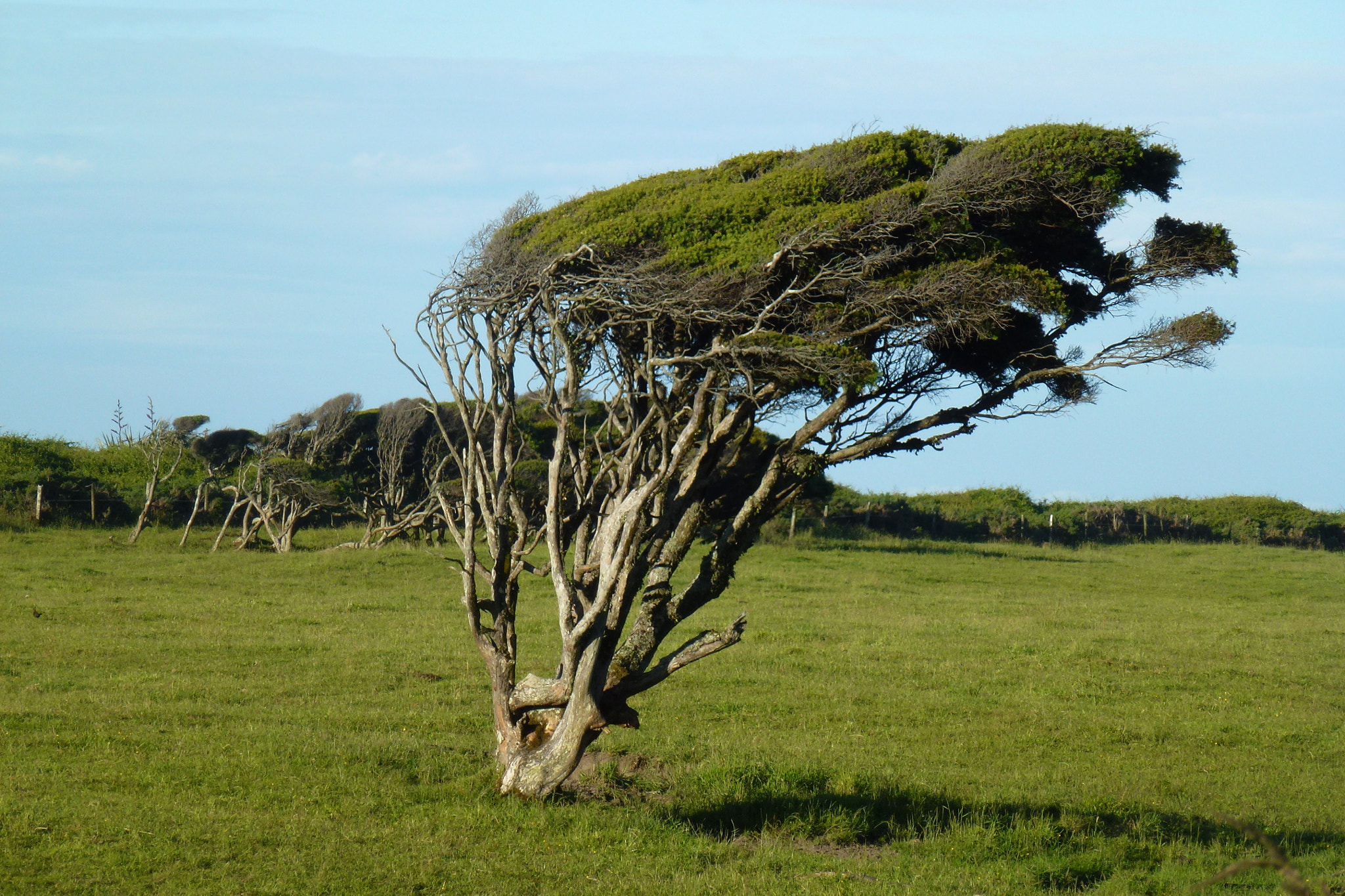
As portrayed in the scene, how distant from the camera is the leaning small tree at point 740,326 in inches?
342

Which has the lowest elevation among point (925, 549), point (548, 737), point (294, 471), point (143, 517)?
point (548, 737)

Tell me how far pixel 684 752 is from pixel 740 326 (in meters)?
5.03

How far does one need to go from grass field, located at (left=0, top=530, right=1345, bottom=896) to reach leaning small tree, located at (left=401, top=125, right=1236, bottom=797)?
58.6 inches

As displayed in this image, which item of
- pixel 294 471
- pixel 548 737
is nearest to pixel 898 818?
pixel 548 737

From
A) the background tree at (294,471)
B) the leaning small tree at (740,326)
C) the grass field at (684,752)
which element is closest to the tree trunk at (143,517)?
the background tree at (294,471)

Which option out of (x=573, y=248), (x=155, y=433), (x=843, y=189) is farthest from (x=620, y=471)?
(x=155, y=433)

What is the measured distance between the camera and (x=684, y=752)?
11.8 m

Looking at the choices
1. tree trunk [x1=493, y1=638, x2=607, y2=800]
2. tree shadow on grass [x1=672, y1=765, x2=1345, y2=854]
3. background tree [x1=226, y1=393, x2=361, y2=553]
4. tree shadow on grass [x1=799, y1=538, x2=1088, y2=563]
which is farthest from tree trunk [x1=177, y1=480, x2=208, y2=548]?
tree shadow on grass [x1=672, y1=765, x2=1345, y2=854]

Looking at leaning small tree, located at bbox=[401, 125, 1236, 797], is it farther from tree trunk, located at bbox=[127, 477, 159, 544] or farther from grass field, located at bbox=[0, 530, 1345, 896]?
tree trunk, located at bbox=[127, 477, 159, 544]

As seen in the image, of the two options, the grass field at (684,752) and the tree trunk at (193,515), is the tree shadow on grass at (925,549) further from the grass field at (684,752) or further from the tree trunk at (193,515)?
the tree trunk at (193,515)

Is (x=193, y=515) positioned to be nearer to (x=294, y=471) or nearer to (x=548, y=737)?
(x=294, y=471)

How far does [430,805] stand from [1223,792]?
26.2 feet

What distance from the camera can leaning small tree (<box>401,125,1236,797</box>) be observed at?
869cm

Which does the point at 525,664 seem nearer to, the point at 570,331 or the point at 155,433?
the point at 570,331
